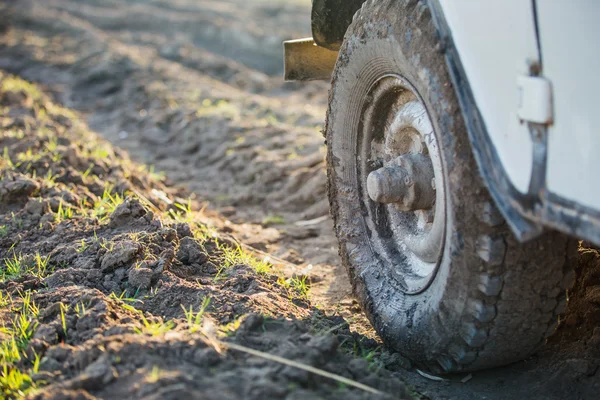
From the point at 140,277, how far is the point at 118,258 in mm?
214

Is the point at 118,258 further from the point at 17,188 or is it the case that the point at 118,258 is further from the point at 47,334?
the point at 17,188

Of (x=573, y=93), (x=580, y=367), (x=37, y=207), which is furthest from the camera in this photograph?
(x=37, y=207)

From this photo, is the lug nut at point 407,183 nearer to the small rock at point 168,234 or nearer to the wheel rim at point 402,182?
the wheel rim at point 402,182

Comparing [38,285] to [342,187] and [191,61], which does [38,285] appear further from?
[191,61]

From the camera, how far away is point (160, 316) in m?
2.73

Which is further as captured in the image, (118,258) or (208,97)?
(208,97)

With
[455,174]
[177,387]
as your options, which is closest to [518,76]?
[455,174]

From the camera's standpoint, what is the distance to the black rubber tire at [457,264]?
86.3 inches

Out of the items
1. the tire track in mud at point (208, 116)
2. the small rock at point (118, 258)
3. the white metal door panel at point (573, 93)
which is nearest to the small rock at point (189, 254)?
the small rock at point (118, 258)

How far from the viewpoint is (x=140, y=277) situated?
3.01 metres

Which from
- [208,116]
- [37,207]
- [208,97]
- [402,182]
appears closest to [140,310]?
[402,182]

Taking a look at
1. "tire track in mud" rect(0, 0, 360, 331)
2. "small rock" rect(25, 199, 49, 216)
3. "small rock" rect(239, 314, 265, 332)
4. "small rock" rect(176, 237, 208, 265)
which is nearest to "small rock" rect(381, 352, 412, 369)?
"tire track in mud" rect(0, 0, 360, 331)

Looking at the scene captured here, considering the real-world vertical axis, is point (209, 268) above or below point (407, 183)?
below

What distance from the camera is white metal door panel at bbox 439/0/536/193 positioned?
1.94 m
